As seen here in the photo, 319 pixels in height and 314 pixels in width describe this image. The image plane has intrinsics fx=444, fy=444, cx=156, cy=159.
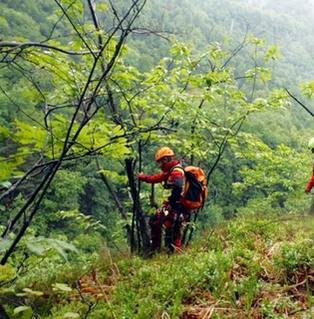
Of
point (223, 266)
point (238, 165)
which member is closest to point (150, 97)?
point (223, 266)

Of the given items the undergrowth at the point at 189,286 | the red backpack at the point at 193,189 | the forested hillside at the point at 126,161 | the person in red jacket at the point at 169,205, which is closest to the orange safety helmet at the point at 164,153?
the person in red jacket at the point at 169,205

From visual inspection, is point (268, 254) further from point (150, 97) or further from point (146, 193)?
point (146, 193)

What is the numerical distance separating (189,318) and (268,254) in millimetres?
1620

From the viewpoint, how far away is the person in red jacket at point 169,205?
617 cm

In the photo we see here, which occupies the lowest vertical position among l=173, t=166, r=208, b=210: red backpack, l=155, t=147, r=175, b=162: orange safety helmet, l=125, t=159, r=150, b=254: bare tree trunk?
l=125, t=159, r=150, b=254: bare tree trunk

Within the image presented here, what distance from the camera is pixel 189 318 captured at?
369 cm

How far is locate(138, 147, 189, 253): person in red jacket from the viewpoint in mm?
6168

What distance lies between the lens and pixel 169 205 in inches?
260

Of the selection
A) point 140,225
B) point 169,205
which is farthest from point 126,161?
point 140,225

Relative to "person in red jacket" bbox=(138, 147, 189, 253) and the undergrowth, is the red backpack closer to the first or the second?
"person in red jacket" bbox=(138, 147, 189, 253)

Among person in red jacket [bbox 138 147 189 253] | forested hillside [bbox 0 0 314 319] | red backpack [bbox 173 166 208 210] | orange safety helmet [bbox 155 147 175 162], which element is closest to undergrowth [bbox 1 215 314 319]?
forested hillside [bbox 0 0 314 319]

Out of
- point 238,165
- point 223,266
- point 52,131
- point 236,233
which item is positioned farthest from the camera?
point 238,165

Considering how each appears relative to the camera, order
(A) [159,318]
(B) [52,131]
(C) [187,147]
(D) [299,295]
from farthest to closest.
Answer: (C) [187,147] → (D) [299,295] → (A) [159,318] → (B) [52,131]

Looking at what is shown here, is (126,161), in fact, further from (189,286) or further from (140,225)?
(189,286)
